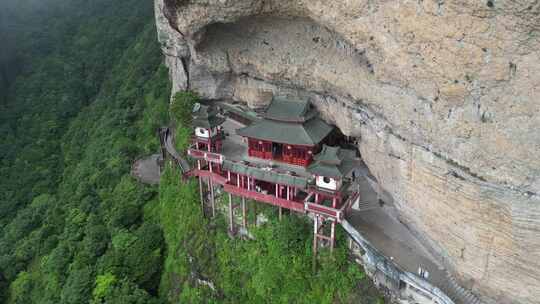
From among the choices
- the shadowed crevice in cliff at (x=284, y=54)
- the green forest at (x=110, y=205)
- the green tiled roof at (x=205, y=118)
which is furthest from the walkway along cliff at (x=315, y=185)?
the shadowed crevice in cliff at (x=284, y=54)

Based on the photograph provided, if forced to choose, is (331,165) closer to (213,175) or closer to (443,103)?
(443,103)

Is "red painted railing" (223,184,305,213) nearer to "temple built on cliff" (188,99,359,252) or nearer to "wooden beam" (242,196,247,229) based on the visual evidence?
"temple built on cliff" (188,99,359,252)

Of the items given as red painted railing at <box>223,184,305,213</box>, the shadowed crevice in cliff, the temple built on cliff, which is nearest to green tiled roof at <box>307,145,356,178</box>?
the temple built on cliff

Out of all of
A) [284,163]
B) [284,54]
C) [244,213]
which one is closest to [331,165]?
[284,163]

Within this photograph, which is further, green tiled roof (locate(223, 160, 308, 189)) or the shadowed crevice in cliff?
the shadowed crevice in cliff

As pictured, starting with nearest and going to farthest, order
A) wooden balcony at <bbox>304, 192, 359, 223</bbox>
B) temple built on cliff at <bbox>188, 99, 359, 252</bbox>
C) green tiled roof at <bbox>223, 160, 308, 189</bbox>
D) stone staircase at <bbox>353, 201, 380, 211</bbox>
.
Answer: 1. wooden balcony at <bbox>304, 192, 359, 223</bbox>
2. temple built on cliff at <bbox>188, 99, 359, 252</bbox>
3. green tiled roof at <bbox>223, 160, 308, 189</bbox>
4. stone staircase at <bbox>353, 201, 380, 211</bbox>

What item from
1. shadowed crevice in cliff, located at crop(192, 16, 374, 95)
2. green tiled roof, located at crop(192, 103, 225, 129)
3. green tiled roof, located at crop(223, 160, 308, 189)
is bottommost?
green tiled roof, located at crop(223, 160, 308, 189)

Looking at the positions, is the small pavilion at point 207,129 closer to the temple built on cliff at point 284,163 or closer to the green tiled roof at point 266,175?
the temple built on cliff at point 284,163
